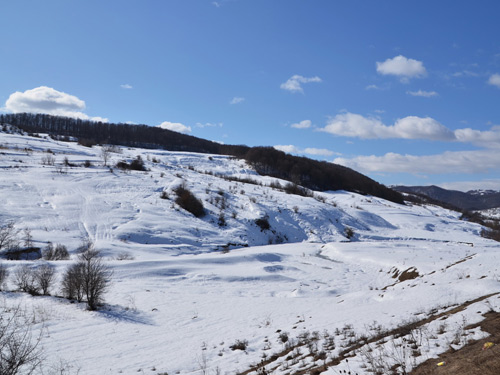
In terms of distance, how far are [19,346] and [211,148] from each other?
465 ft

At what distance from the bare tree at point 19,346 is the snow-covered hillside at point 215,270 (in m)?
0.44

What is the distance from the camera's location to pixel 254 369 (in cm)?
707

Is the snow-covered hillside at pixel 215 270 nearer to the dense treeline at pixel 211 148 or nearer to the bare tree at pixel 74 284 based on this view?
the bare tree at pixel 74 284

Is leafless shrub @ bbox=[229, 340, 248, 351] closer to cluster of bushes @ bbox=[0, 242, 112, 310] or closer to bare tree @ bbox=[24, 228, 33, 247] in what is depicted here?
cluster of bushes @ bbox=[0, 242, 112, 310]

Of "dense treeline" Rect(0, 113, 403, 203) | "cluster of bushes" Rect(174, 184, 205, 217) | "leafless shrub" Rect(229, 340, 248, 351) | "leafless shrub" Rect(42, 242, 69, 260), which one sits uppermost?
"dense treeline" Rect(0, 113, 403, 203)

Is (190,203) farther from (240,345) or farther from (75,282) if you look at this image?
(240,345)

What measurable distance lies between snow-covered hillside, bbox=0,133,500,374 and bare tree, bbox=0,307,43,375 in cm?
44

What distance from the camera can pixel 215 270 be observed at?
71.4ft

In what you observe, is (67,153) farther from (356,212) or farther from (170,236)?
(356,212)

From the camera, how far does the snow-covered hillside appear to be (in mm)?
8836

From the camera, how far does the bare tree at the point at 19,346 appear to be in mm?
5523

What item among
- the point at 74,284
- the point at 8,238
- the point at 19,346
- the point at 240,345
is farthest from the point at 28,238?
the point at 240,345

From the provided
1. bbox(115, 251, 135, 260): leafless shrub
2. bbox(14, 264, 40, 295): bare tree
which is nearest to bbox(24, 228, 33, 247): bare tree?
bbox(115, 251, 135, 260): leafless shrub

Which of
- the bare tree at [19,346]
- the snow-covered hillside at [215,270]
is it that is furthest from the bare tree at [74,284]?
the bare tree at [19,346]
